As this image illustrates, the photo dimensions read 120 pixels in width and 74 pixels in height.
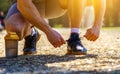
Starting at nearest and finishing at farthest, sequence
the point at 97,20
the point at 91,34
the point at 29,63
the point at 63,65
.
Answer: the point at 63,65 → the point at 29,63 → the point at 91,34 → the point at 97,20

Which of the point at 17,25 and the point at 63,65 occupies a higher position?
the point at 17,25

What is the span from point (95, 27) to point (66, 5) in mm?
401

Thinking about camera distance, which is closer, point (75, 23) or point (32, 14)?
point (32, 14)

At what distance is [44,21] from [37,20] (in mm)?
54

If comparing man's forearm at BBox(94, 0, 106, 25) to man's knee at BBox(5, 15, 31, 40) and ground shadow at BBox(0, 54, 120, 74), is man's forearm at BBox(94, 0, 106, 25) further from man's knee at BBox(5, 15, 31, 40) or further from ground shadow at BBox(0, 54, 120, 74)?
man's knee at BBox(5, 15, 31, 40)

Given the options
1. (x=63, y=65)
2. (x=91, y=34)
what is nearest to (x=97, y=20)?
(x=91, y=34)

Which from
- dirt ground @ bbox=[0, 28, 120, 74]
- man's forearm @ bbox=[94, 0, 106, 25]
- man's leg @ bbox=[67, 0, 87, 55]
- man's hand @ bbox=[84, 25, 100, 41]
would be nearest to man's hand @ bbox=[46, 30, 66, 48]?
dirt ground @ bbox=[0, 28, 120, 74]

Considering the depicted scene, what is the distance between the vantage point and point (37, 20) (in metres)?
3.37

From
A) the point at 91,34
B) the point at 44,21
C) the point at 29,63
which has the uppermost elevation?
the point at 44,21

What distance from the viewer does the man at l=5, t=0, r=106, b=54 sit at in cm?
337

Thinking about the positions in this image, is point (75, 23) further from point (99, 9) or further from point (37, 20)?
point (37, 20)

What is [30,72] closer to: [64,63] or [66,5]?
[64,63]

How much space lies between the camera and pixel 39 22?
3365mm

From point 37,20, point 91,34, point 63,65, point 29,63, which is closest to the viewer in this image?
point 63,65
